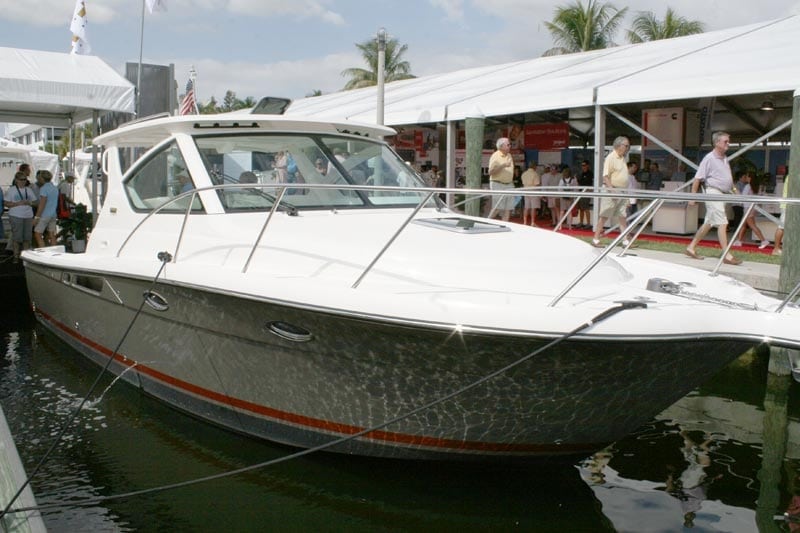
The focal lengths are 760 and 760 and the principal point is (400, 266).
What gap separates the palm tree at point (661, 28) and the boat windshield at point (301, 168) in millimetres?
30746

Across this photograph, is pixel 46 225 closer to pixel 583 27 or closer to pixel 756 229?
pixel 756 229

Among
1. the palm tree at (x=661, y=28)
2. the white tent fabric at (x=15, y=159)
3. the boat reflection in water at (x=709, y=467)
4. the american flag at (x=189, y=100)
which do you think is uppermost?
the palm tree at (x=661, y=28)

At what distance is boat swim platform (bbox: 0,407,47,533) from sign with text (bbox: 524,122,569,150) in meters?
14.4

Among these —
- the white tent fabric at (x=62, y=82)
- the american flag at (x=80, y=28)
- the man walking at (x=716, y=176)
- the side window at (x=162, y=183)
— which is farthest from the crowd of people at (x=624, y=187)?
the american flag at (x=80, y=28)

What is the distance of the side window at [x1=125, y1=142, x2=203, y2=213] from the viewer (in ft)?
17.3

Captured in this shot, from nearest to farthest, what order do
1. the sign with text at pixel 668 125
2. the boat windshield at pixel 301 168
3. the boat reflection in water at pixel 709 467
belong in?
the boat reflection in water at pixel 709 467 → the boat windshield at pixel 301 168 → the sign with text at pixel 668 125

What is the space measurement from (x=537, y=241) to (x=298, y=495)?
2.00 m

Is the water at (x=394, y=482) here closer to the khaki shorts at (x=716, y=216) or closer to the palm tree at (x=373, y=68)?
the khaki shorts at (x=716, y=216)

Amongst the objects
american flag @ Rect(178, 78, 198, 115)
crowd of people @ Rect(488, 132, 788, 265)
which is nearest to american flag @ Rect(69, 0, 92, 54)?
american flag @ Rect(178, 78, 198, 115)

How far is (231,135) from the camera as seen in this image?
5355mm

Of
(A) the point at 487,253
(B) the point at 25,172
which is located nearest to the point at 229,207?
(A) the point at 487,253

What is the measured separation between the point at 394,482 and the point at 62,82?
700 centimetres

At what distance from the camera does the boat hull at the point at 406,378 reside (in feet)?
11.7

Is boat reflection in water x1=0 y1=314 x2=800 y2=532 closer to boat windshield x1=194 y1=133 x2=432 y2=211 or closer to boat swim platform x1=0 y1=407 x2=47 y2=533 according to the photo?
boat swim platform x1=0 y1=407 x2=47 y2=533
